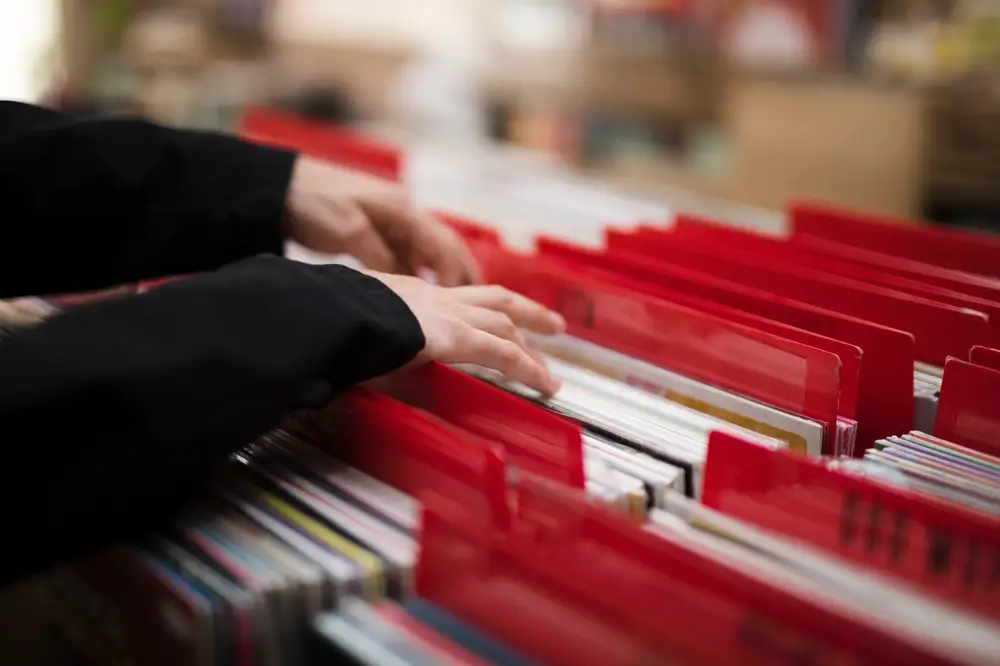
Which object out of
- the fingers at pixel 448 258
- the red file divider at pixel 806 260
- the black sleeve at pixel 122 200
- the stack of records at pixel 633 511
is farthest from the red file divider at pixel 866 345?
the black sleeve at pixel 122 200

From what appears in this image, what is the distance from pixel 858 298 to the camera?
0.81 m

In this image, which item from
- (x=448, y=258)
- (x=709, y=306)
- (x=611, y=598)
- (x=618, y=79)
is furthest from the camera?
(x=618, y=79)

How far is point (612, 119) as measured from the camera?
2.91m

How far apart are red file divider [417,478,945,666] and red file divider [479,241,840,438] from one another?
27cm

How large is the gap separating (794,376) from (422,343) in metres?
0.28

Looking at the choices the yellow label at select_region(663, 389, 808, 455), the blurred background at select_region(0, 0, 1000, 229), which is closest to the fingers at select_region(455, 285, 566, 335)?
the yellow label at select_region(663, 389, 808, 455)

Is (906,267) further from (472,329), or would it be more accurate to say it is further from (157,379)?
(157,379)

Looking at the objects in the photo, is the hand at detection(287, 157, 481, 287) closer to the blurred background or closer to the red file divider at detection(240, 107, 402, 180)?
the red file divider at detection(240, 107, 402, 180)

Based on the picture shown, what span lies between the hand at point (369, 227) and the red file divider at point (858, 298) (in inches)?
6.4

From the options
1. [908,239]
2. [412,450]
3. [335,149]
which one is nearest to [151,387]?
[412,450]

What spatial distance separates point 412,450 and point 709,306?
1.06 feet

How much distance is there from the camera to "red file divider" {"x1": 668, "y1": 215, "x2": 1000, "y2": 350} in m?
0.81

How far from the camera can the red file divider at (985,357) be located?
70 cm

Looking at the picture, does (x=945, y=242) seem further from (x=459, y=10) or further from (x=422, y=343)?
(x=459, y=10)
